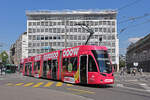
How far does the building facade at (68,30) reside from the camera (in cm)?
8294

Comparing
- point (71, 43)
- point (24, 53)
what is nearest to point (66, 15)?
point (71, 43)

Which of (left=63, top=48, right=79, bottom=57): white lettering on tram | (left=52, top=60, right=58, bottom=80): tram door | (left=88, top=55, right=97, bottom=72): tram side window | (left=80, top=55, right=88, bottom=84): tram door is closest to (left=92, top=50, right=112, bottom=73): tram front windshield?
(left=88, top=55, right=97, bottom=72): tram side window

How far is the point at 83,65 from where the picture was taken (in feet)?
60.1

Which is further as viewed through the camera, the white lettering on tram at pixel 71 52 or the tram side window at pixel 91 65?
the white lettering on tram at pixel 71 52

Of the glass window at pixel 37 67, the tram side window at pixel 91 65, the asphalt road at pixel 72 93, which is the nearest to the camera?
Result: the asphalt road at pixel 72 93

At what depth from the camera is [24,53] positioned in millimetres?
96438

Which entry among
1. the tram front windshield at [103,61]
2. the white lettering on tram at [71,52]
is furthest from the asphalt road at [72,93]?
the white lettering on tram at [71,52]

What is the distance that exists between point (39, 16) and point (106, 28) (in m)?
25.1

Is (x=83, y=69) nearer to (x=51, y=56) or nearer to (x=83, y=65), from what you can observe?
(x=83, y=65)

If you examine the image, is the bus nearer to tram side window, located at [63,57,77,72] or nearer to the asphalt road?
tram side window, located at [63,57,77,72]

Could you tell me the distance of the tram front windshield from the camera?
1711 cm

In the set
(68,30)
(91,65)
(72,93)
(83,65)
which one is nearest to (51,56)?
(83,65)

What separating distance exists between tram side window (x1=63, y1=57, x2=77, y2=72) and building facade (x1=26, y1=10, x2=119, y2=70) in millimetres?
59931

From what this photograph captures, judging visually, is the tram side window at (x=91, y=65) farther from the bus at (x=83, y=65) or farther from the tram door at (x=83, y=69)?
the tram door at (x=83, y=69)
